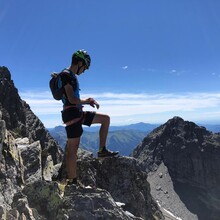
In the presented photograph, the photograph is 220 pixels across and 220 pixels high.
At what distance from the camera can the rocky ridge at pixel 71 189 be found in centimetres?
1232

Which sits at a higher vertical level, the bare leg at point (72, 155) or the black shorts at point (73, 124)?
the black shorts at point (73, 124)

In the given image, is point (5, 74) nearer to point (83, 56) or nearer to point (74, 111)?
point (83, 56)

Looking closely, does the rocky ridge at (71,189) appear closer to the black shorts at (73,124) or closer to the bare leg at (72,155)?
the bare leg at (72,155)

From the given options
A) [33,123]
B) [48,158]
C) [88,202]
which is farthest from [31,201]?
[33,123]

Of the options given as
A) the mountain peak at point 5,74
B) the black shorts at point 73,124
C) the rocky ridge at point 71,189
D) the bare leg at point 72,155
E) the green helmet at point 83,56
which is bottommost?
the rocky ridge at point 71,189

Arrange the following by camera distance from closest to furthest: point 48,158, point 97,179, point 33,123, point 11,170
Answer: point 11,170 → point 97,179 → point 48,158 → point 33,123

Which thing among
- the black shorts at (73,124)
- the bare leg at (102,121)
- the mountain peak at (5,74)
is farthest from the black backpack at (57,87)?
the mountain peak at (5,74)

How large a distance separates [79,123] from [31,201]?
140 inches

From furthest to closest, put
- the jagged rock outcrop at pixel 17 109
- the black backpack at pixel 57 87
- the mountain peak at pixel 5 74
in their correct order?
the mountain peak at pixel 5 74 < the jagged rock outcrop at pixel 17 109 < the black backpack at pixel 57 87

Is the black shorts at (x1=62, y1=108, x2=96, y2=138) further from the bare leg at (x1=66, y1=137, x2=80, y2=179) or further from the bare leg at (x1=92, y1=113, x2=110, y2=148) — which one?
the bare leg at (x1=92, y1=113, x2=110, y2=148)

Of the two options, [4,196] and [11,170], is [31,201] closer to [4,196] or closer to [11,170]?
[4,196]

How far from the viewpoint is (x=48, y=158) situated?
26.4 metres

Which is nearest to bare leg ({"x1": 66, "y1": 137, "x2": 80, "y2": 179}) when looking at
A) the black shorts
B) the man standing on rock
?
the man standing on rock

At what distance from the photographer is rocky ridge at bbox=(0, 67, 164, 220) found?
12.3 meters
